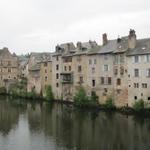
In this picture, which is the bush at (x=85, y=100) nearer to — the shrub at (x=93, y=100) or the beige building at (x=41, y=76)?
the shrub at (x=93, y=100)

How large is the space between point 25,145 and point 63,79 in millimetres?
39472

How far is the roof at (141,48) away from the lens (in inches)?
2385

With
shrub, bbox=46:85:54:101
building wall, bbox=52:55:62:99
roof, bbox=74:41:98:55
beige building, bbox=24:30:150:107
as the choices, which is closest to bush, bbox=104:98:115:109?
beige building, bbox=24:30:150:107

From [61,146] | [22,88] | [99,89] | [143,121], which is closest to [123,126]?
[143,121]

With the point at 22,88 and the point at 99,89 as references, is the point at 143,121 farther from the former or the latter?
the point at 22,88

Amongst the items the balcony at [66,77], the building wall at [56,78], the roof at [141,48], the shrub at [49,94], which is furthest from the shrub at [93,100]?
Answer: the shrub at [49,94]

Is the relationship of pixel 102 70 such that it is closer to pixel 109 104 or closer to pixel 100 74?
pixel 100 74

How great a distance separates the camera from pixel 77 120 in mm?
55656

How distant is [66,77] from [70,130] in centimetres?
3170

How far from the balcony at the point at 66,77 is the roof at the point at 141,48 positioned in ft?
59.3

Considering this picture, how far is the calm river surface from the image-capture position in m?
40.4

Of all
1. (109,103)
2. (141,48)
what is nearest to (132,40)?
(141,48)

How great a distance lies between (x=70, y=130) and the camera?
48.4 meters

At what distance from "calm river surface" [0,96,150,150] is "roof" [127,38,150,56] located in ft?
36.7
